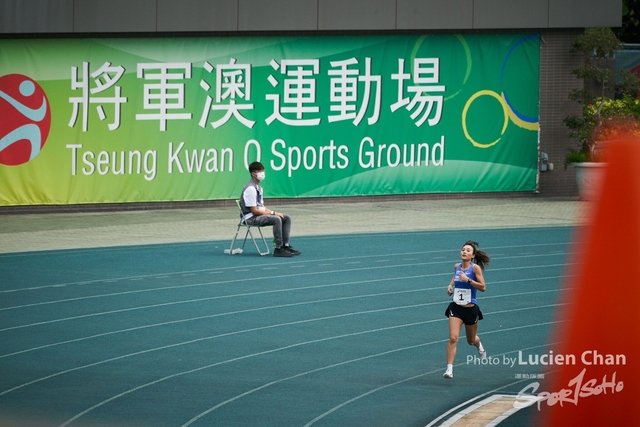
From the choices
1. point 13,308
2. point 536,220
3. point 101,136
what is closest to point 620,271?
point 13,308

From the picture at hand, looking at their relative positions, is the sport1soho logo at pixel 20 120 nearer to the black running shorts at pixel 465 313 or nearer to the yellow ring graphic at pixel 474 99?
the yellow ring graphic at pixel 474 99

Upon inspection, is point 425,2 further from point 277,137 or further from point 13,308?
point 13,308

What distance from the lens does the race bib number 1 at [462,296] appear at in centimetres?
947

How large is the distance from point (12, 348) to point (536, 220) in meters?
13.1

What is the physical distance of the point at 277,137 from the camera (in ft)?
78.5

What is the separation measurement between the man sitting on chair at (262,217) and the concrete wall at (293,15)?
6709 millimetres

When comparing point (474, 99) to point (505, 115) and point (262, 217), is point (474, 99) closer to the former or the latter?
point (505, 115)

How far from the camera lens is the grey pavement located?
19.1m

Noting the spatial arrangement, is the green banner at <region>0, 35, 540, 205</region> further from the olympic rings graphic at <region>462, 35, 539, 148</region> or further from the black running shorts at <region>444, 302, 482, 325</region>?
the black running shorts at <region>444, 302, 482, 325</region>

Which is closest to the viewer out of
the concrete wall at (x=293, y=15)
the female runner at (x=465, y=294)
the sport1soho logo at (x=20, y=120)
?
the female runner at (x=465, y=294)

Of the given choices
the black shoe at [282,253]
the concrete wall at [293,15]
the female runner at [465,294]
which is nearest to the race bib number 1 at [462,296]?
the female runner at [465,294]

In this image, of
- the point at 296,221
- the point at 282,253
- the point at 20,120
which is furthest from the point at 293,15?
the point at 282,253

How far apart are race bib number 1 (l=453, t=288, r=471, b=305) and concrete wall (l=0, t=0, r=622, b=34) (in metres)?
14.4

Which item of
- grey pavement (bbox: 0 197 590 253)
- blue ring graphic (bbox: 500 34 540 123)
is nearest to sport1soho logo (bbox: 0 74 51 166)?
grey pavement (bbox: 0 197 590 253)
